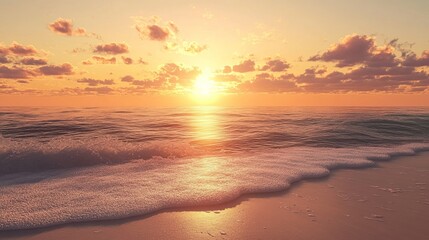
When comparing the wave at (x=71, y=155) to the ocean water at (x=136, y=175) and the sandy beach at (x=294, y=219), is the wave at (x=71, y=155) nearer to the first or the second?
the ocean water at (x=136, y=175)

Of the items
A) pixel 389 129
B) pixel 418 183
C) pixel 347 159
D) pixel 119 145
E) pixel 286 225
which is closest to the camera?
pixel 286 225

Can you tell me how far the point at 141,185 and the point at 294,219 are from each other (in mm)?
3437

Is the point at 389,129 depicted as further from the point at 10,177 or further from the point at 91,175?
the point at 10,177

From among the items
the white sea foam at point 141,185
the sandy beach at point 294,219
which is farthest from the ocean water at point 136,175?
the sandy beach at point 294,219

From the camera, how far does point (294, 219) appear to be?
17.7 ft

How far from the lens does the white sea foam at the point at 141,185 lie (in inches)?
221

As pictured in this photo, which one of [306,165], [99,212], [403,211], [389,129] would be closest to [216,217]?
[99,212]

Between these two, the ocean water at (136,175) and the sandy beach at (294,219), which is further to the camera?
the ocean water at (136,175)

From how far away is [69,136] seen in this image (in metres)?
18.0

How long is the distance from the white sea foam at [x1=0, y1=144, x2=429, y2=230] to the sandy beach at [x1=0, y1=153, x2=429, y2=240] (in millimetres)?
316

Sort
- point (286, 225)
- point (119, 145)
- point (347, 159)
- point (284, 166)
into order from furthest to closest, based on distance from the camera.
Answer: point (119, 145), point (347, 159), point (284, 166), point (286, 225)

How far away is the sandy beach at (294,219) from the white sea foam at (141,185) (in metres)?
0.32

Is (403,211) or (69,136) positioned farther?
(69,136)

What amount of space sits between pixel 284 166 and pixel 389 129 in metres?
16.9
